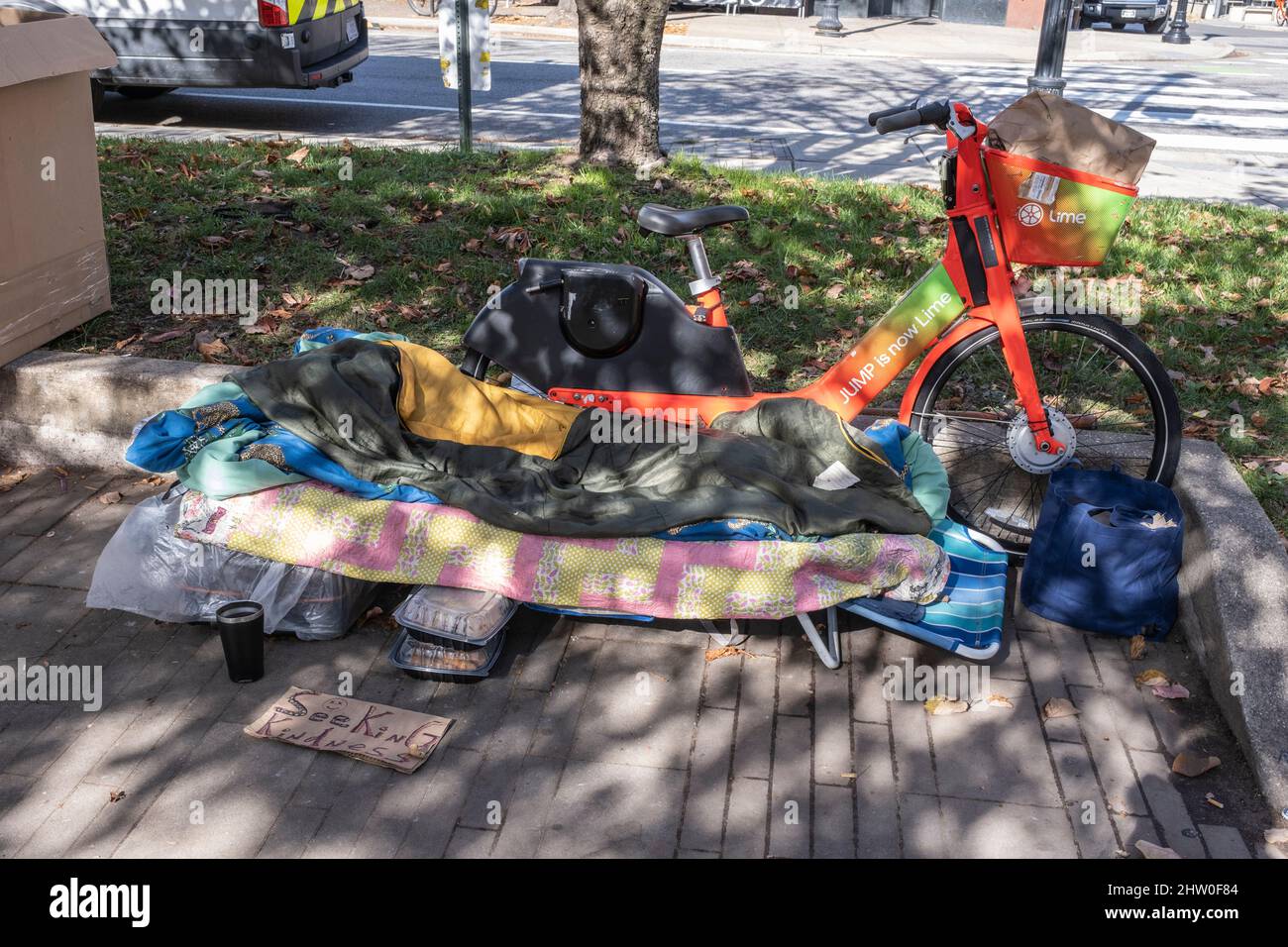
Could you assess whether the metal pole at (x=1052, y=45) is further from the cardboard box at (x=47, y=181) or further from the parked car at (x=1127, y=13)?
the parked car at (x=1127, y=13)

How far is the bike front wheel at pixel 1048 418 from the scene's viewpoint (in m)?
4.32

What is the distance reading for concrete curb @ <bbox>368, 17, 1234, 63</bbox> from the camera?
17766 mm

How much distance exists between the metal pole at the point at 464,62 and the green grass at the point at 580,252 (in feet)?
1.89

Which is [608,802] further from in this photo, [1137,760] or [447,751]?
[1137,760]

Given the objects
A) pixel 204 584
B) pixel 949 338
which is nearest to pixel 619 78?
pixel 949 338

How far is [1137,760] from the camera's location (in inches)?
140

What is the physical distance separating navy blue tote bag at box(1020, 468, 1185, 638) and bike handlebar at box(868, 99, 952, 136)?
134 centimetres

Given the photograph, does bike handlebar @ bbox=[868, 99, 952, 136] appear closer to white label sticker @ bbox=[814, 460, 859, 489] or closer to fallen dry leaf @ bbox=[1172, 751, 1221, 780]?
white label sticker @ bbox=[814, 460, 859, 489]

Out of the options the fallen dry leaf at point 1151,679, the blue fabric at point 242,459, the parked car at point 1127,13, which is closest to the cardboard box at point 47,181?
the blue fabric at point 242,459

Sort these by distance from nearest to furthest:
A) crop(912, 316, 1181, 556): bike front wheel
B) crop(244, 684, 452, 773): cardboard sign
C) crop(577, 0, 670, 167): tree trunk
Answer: crop(244, 684, 452, 773): cardboard sign → crop(912, 316, 1181, 556): bike front wheel → crop(577, 0, 670, 167): tree trunk

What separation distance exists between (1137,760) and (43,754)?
319 centimetres

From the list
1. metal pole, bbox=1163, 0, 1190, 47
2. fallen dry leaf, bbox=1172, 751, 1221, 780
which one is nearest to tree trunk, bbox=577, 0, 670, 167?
fallen dry leaf, bbox=1172, 751, 1221, 780

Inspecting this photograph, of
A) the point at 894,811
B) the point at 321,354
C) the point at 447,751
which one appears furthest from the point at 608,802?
the point at 321,354

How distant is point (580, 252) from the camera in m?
6.43
